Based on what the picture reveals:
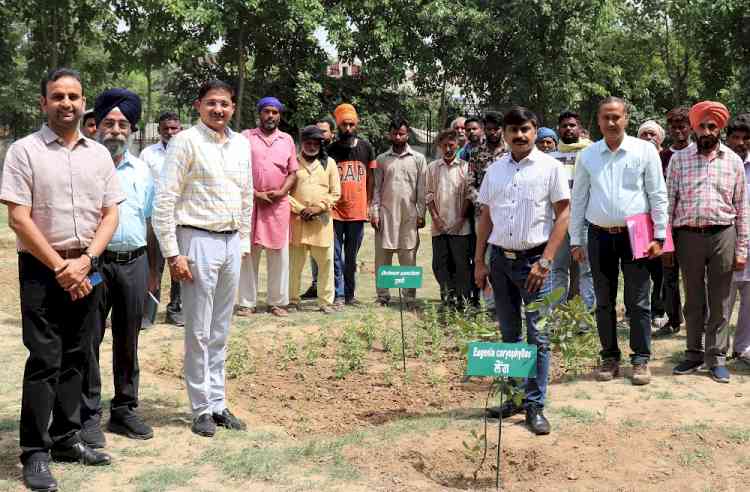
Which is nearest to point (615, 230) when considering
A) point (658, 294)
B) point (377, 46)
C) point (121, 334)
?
point (658, 294)

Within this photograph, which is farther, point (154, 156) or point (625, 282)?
point (154, 156)

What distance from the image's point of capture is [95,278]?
4293mm

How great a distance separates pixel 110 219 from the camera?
436 cm

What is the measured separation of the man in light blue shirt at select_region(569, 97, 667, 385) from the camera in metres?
5.98

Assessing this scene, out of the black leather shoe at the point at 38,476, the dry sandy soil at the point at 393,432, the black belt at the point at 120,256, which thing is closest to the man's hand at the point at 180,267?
the black belt at the point at 120,256

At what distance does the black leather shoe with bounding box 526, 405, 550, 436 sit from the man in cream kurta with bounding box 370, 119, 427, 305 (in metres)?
4.07

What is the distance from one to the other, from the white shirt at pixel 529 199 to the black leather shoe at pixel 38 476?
9.56 ft

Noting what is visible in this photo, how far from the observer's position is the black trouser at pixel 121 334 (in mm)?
4797

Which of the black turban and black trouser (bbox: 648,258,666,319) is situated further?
black trouser (bbox: 648,258,666,319)

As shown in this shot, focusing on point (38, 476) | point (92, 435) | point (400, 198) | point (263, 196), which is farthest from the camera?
point (400, 198)

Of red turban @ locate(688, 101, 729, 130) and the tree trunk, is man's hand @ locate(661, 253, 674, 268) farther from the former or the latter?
the tree trunk

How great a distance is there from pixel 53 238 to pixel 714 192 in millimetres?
4786

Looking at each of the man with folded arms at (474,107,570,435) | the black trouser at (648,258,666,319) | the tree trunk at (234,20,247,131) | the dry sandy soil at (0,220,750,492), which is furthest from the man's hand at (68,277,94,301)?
the tree trunk at (234,20,247,131)

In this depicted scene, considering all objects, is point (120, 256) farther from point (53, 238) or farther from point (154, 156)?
point (154, 156)
